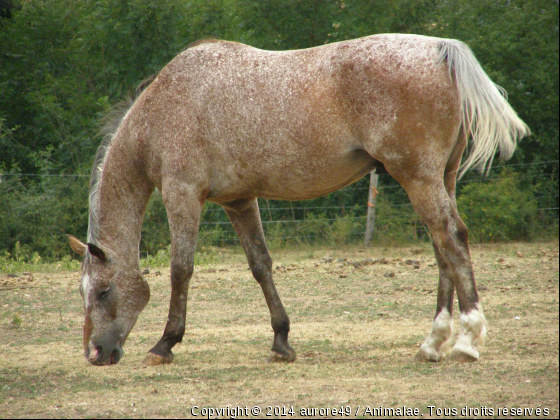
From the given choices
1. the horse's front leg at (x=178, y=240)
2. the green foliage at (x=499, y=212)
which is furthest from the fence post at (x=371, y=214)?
the horse's front leg at (x=178, y=240)

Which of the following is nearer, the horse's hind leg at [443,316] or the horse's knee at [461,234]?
the horse's knee at [461,234]

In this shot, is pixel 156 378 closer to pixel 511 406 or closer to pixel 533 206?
pixel 511 406

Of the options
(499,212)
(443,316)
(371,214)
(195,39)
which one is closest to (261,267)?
(443,316)

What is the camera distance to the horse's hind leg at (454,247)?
411 cm

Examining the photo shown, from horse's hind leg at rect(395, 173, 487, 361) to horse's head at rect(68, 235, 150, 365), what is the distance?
7.31 feet

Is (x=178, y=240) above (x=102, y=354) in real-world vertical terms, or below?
above

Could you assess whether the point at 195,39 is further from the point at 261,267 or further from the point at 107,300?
the point at 107,300

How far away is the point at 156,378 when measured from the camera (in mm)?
4207

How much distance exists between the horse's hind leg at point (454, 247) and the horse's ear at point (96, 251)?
7.51 feet

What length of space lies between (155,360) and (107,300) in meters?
0.59

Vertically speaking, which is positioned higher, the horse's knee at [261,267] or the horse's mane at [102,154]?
the horse's mane at [102,154]

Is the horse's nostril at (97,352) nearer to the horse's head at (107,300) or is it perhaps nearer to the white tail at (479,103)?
the horse's head at (107,300)

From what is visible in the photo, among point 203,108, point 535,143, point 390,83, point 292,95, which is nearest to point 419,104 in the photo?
point 390,83

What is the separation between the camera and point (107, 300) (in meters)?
4.72
